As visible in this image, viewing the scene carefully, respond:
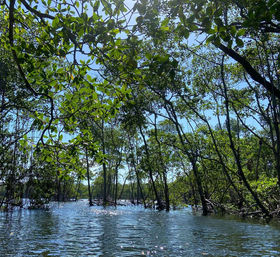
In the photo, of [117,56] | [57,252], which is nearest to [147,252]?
[57,252]

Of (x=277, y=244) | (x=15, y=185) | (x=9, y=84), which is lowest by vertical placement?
(x=277, y=244)

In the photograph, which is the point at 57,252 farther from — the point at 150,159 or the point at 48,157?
the point at 150,159

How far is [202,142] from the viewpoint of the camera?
21625mm

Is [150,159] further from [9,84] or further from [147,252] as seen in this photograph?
[147,252]

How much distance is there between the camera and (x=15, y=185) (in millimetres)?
18469

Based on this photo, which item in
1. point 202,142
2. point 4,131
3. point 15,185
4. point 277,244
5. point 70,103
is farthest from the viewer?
point 202,142

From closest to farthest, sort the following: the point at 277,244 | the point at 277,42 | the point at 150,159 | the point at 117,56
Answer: the point at 117,56 < the point at 277,244 < the point at 277,42 < the point at 150,159

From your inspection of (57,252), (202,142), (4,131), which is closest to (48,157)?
(57,252)

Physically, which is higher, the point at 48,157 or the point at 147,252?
the point at 48,157

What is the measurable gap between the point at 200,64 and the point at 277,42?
207 inches

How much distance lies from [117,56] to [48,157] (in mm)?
3253

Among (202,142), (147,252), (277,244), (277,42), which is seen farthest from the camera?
(202,142)

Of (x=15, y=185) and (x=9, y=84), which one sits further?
(x=15, y=185)

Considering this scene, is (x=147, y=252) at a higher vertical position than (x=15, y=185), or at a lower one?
lower
